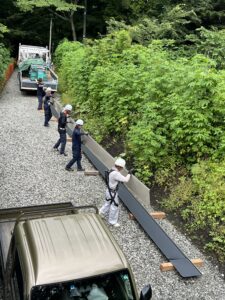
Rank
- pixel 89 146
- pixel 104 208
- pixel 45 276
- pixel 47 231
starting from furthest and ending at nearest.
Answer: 1. pixel 89 146
2. pixel 104 208
3. pixel 47 231
4. pixel 45 276

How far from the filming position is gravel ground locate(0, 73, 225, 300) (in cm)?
735

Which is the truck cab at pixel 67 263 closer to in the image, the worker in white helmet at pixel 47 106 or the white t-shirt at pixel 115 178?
the white t-shirt at pixel 115 178

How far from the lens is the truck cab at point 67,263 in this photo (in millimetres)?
4551

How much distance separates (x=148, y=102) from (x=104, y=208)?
4.73 meters

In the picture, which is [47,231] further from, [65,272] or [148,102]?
[148,102]

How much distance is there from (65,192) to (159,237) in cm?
355

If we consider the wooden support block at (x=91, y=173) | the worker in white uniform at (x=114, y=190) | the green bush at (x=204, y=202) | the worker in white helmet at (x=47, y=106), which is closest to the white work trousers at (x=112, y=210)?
the worker in white uniform at (x=114, y=190)

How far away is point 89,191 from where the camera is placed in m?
11.3

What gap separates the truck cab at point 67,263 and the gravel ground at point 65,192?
8.11 feet

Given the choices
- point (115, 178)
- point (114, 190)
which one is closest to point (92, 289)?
point (115, 178)

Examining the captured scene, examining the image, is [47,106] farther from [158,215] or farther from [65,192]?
[158,215]

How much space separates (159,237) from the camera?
8.70 meters

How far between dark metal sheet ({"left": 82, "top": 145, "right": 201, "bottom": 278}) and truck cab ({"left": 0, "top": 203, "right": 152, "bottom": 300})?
9.41 feet

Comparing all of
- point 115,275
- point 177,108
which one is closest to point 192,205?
point 177,108
